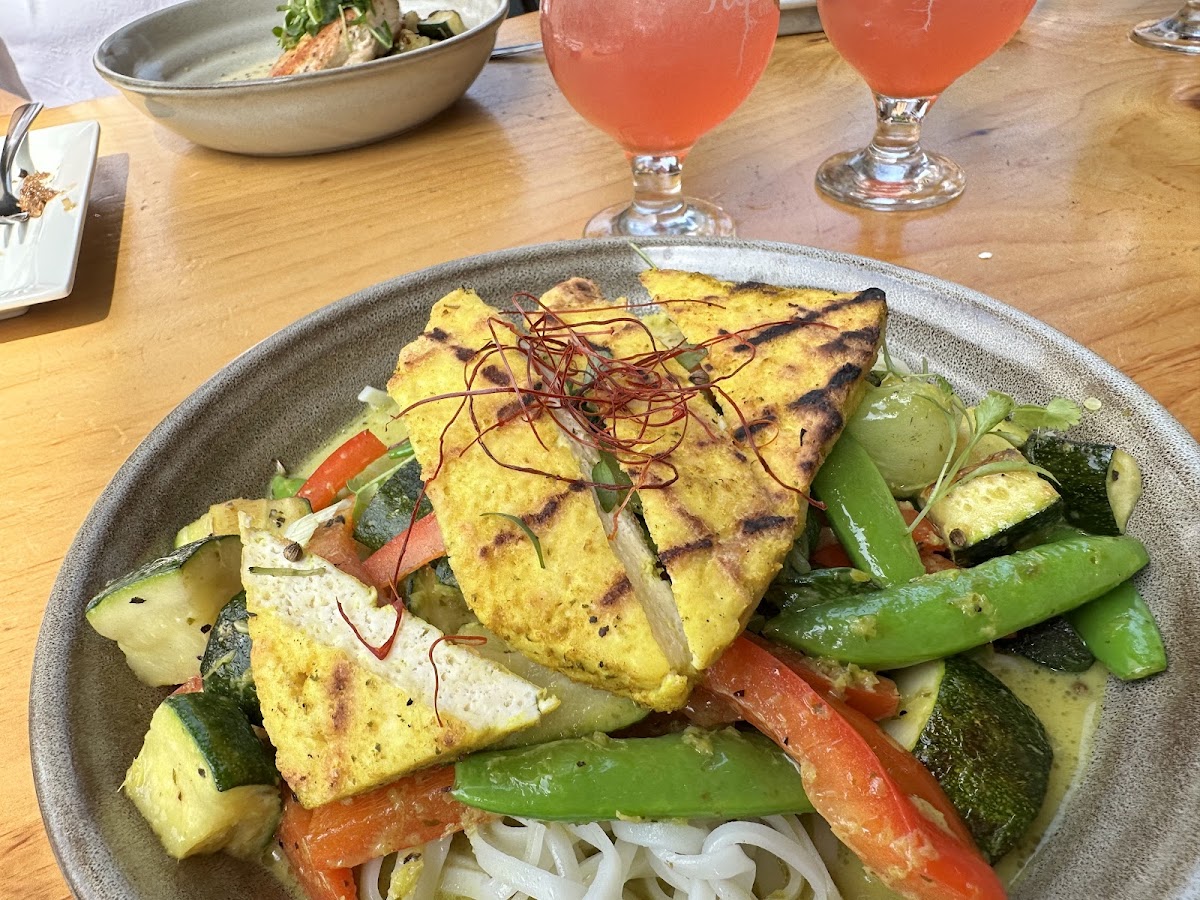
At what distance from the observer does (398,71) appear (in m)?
3.43

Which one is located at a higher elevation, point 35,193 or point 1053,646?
point 35,193

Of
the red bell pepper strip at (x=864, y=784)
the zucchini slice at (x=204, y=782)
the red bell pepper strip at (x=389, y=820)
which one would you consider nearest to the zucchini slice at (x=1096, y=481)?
the red bell pepper strip at (x=864, y=784)

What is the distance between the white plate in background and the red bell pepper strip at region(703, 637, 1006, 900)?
4079 millimetres

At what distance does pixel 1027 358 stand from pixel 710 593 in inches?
44.4

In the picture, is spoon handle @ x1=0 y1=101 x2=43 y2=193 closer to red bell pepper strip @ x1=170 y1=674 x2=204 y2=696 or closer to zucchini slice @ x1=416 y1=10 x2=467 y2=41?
zucchini slice @ x1=416 y1=10 x2=467 y2=41

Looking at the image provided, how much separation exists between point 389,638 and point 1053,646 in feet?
4.21

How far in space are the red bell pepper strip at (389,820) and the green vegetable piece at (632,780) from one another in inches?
3.8

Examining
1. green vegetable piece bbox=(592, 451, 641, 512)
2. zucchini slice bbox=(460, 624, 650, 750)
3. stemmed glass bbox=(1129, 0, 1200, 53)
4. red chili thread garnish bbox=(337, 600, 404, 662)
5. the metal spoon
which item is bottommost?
stemmed glass bbox=(1129, 0, 1200, 53)

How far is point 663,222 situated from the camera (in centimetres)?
301

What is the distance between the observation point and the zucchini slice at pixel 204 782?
131 cm

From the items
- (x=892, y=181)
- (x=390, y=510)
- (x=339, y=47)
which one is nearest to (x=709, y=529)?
(x=390, y=510)

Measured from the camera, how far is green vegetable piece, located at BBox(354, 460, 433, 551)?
1758 mm

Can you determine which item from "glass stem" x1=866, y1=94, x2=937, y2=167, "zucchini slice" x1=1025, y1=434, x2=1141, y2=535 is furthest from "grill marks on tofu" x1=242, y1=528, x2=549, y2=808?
"glass stem" x1=866, y1=94, x2=937, y2=167

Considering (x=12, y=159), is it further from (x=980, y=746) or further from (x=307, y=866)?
(x=980, y=746)
